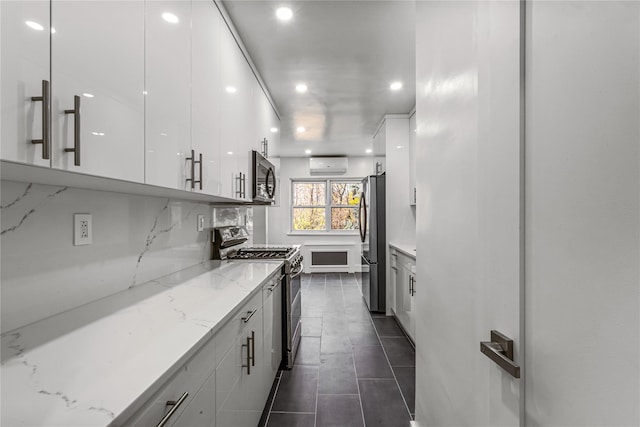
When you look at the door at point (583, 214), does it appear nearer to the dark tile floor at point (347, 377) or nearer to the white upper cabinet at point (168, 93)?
the white upper cabinet at point (168, 93)

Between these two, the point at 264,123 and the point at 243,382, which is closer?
the point at 243,382

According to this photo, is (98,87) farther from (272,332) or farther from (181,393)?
(272,332)

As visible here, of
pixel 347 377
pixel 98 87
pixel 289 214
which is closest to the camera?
pixel 98 87

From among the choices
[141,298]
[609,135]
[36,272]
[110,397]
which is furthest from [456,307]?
[36,272]

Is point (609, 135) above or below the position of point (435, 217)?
above

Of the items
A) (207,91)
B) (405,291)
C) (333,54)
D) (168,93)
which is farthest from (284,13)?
(405,291)

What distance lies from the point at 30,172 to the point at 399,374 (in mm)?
2598

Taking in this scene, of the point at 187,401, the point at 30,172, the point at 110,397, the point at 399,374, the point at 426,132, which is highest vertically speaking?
the point at 426,132

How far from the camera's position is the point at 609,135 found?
51cm

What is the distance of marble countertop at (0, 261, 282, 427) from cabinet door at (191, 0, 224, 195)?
2.30 feet

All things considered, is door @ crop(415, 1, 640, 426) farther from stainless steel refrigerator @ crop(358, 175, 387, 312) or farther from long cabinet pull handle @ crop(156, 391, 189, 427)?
stainless steel refrigerator @ crop(358, 175, 387, 312)

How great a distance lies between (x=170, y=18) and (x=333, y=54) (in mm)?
1391

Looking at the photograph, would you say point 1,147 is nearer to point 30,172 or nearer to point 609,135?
point 30,172

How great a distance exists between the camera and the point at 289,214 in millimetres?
6898
